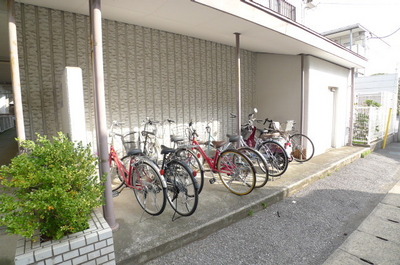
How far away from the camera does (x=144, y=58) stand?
15.5ft

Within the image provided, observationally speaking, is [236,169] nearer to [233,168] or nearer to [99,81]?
[233,168]

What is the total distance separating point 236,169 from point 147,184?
5.12ft

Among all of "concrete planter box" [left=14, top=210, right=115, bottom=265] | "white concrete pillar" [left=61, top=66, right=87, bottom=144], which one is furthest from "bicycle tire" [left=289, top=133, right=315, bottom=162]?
"concrete planter box" [left=14, top=210, right=115, bottom=265]

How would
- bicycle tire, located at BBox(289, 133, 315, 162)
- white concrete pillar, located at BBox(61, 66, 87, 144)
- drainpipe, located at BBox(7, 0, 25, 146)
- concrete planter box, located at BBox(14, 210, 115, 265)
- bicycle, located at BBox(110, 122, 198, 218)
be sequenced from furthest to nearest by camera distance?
bicycle tire, located at BBox(289, 133, 315, 162) → bicycle, located at BBox(110, 122, 198, 218) → white concrete pillar, located at BBox(61, 66, 87, 144) → drainpipe, located at BBox(7, 0, 25, 146) → concrete planter box, located at BBox(14, 210, 115, 265)

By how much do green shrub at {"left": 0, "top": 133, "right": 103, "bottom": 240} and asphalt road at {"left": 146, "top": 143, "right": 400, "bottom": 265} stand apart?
105 centimetres

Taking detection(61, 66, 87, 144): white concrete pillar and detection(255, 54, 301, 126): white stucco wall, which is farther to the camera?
detection(255, 54, 301, 126): white stucco wall

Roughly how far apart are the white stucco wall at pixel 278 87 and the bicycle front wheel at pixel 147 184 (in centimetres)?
466

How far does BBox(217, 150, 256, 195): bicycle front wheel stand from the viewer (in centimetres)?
386

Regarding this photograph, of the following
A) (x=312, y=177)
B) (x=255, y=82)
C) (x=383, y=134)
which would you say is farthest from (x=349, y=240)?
(x=383, y=134)

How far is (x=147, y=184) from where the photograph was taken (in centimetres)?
320

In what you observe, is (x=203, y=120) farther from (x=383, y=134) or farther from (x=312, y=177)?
(x=383, y=134)

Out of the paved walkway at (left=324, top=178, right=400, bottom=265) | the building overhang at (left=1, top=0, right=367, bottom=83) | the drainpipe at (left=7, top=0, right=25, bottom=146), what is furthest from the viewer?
the building overhang at (left=1, top=0, right=367, bottom=83)

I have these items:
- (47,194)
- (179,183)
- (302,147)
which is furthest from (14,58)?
(302,147)

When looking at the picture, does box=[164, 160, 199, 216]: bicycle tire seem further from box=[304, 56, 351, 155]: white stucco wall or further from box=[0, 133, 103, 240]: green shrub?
box=[304, 56, 351, 155]: white stucco wall
